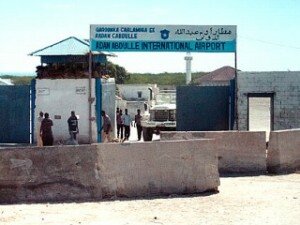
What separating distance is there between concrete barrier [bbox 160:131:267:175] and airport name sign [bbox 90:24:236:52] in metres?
5.55

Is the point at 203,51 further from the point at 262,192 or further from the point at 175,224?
the point at 175,224

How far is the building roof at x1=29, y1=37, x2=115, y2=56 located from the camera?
21.8 m

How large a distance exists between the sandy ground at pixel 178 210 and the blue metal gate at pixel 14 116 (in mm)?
11417

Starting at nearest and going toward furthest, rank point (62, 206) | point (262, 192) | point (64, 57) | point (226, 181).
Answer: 1. point (62, 206)
2. point (262, 192)
3. point (226, 181)
4. point (64, 57)

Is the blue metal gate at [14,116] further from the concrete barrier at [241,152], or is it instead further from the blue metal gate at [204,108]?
the concrete barrier at [241,152]

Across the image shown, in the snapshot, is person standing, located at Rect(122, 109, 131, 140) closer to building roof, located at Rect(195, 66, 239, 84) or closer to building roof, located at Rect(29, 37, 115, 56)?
building roof, located at Rect(29, 37, 115, 56)

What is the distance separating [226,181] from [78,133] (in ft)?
31.2

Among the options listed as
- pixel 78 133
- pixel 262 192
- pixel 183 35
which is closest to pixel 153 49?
pixel 183 35

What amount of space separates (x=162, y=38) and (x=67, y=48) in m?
5.87

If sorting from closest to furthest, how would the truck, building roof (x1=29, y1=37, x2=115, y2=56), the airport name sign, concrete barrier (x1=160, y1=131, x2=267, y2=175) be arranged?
concrete barrier (x1=160, y1=131, x2=267, y2=175) < the airport name sign < building roof (x1=29, y1=37, x2=115, y2=56) < the truck

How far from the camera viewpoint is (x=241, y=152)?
1271 cm

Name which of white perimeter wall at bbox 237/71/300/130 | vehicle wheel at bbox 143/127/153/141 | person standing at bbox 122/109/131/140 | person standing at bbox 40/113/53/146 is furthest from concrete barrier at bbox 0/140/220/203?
person standing at bbox 122/109/131/140

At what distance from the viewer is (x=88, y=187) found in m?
9.47

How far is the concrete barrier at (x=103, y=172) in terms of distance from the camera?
9.41 m
